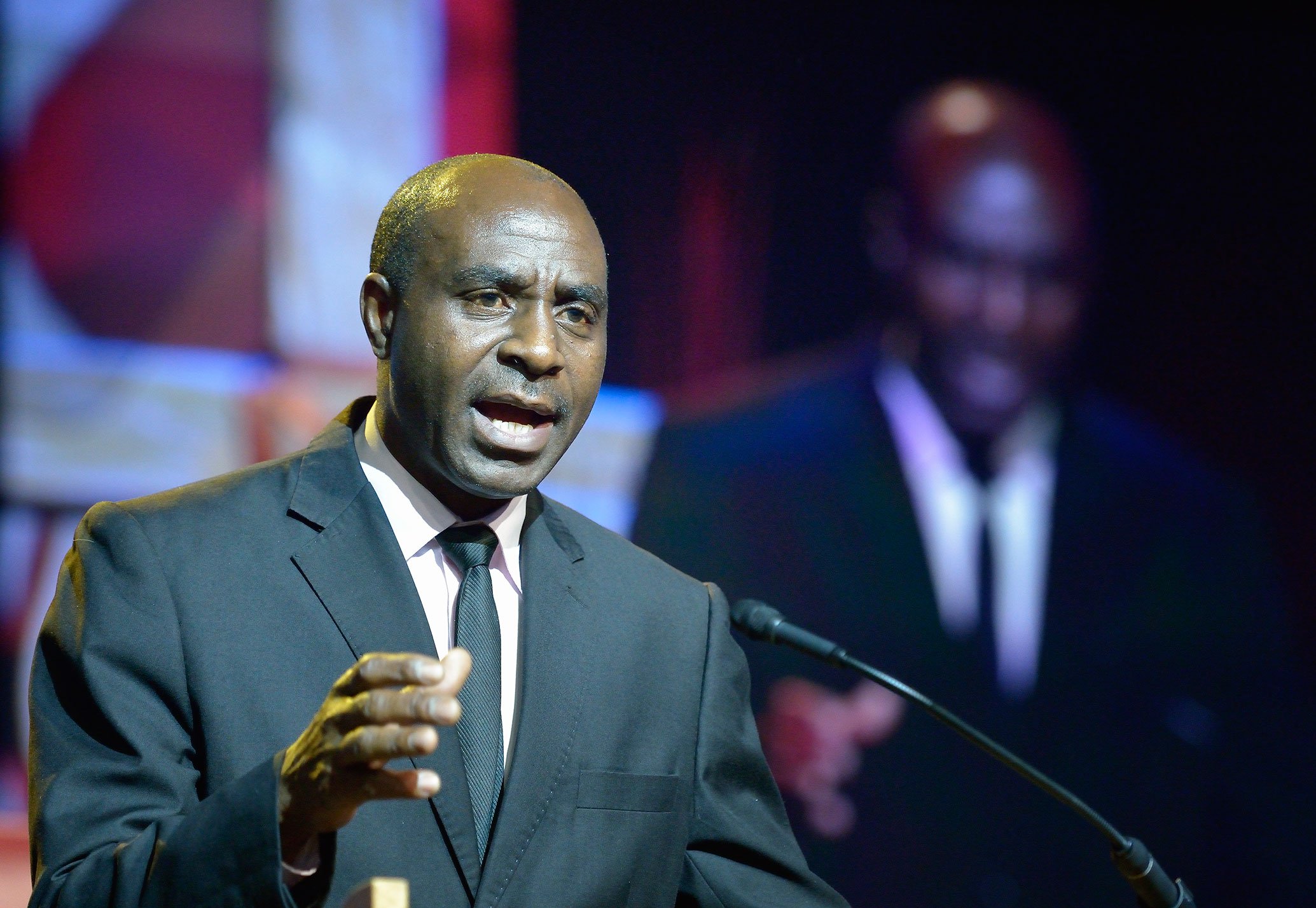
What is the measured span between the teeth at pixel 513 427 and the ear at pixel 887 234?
6.64 ft

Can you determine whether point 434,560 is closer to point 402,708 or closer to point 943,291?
point 402,708

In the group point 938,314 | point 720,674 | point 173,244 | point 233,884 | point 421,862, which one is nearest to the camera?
point 233,884

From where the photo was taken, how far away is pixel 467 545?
1878 mm

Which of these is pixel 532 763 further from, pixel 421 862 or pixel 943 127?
pixel 943 127

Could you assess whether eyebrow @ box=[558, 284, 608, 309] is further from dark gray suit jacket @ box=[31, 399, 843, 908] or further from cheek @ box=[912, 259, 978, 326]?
cheek @ box=[912, 259, 978, 326]

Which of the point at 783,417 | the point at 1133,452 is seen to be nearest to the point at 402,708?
the point at 783,417

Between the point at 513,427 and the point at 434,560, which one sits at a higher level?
the point at 513,427

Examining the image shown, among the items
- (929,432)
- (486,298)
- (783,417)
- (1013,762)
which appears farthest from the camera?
(929,432)

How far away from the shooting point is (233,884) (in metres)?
1.35

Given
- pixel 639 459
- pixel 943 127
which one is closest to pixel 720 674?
pixel 639 459

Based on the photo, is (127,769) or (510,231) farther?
(510,231)

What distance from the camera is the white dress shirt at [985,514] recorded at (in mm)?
3588

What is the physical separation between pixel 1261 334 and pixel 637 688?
8.87 ft

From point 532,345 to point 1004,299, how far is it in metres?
2.28
